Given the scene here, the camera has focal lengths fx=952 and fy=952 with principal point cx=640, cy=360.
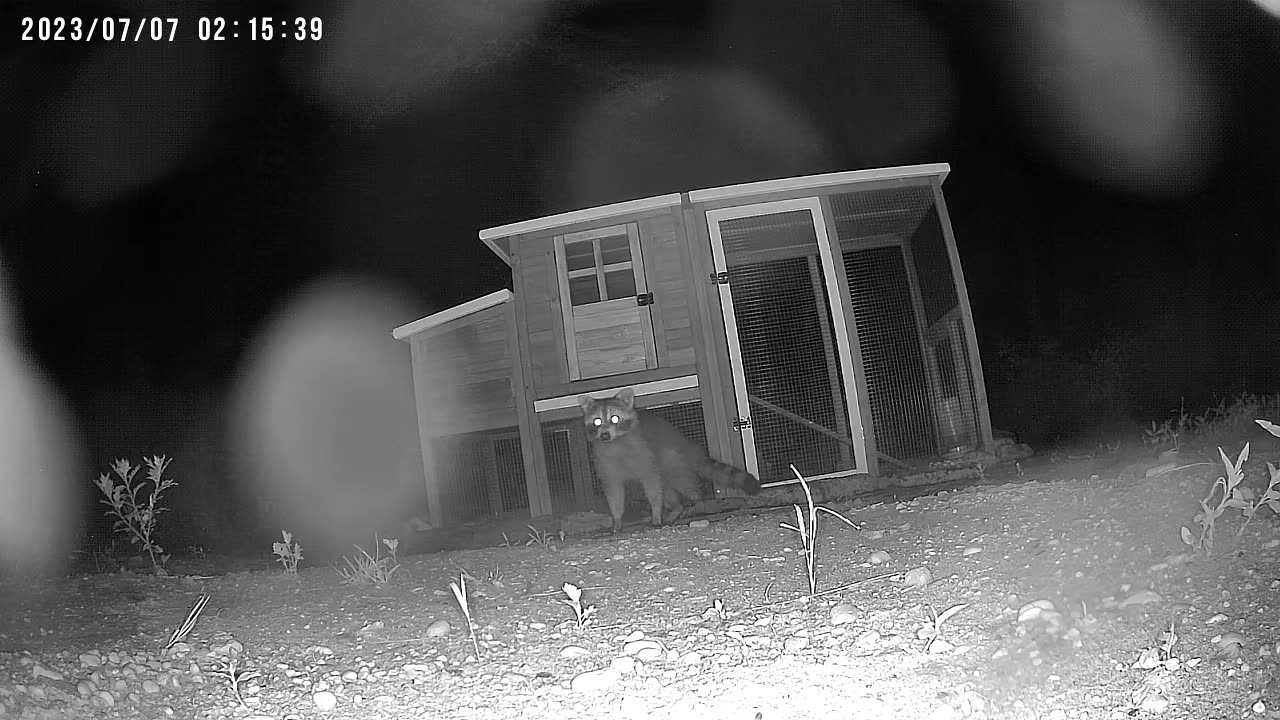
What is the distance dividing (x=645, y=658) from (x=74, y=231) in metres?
11.0

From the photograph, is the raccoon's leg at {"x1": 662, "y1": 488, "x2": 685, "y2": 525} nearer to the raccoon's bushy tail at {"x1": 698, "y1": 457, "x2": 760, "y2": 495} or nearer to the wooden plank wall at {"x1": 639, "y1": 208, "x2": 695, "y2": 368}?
the raccoon's bushy tail at {"x1": 698, "y1": 457, "x2": 760, "y2": 495}

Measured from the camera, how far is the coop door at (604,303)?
7.02 metres

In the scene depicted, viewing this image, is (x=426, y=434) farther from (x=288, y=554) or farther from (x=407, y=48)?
(x=407, y=48)

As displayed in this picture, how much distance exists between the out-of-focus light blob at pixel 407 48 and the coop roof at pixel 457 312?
10.7 feet

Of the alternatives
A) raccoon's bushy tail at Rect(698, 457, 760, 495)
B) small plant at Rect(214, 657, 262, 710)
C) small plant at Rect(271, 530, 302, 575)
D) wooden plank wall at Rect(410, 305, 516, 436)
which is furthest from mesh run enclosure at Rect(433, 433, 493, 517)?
small plant at Rect(214, 657, 262, 710)

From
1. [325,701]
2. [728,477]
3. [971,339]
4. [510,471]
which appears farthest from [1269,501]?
[510,471]

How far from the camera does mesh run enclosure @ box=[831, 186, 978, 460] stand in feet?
22.2

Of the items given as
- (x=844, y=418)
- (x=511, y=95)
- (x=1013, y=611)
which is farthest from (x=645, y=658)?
(x=511, y=95)

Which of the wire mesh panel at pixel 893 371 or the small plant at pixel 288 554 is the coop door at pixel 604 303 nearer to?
the wire mesh panel at pixel 893 371

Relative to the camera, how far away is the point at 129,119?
9688 millimetres

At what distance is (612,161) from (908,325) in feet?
27.4

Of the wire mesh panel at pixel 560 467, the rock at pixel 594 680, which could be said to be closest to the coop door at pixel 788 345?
the wire mesh panel at pixel 560 467

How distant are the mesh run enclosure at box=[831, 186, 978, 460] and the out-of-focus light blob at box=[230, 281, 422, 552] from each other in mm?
4157

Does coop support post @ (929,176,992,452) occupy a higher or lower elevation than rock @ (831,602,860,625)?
higher
